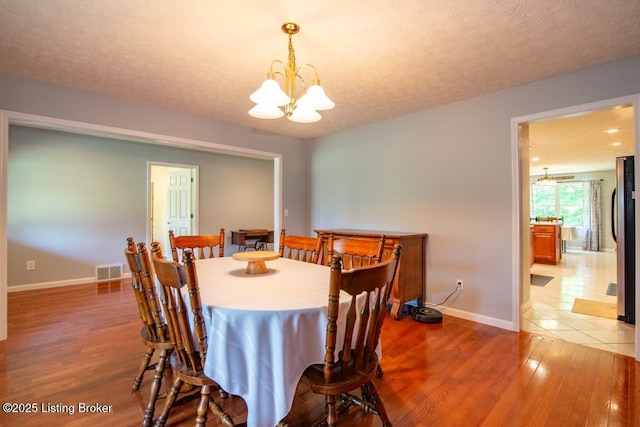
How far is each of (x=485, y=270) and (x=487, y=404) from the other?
5.06ft

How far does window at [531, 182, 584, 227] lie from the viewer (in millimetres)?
8867

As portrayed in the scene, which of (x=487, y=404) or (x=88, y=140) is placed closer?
(x=487, y=404)

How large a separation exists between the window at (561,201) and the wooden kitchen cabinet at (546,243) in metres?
3.68

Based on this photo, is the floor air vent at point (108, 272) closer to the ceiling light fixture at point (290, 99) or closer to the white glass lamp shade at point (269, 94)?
the ceiling light fixture at point (290, 99)

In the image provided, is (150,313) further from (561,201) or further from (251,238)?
(561,201)

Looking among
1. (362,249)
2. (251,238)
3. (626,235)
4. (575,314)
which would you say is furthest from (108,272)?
(626,235)

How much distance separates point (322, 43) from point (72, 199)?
4490 mm

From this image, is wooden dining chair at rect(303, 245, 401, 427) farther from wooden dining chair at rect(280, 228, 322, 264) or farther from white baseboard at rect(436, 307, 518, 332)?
white baseboard at rect(436, 307, 518, 332)

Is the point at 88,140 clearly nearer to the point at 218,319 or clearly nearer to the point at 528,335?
the point at 218,319

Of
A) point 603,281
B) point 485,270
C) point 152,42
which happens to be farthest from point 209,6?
point 603,281

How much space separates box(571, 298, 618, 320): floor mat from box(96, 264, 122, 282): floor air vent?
6220 millimetres

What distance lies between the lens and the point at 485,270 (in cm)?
299

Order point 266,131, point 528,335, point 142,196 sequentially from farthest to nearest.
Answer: point 142,196
point 266,131
point 528,335

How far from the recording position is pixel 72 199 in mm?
4441
